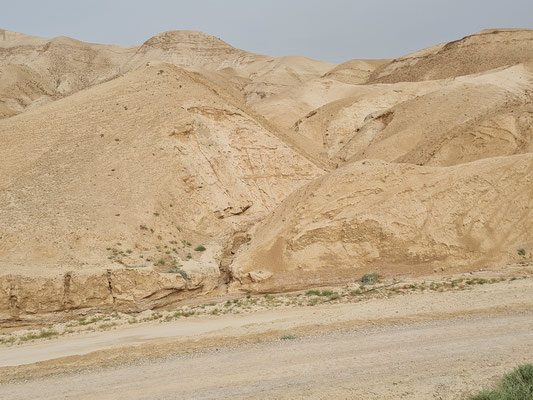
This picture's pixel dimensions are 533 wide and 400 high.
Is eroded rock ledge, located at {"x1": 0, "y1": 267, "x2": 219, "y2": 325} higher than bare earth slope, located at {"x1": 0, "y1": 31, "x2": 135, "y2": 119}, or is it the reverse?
bare earth slope, located at {"x1": 0, "y1": 31, "x2": 135, "y2": 119}

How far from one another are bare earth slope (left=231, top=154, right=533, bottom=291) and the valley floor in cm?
402

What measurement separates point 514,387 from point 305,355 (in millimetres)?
3313

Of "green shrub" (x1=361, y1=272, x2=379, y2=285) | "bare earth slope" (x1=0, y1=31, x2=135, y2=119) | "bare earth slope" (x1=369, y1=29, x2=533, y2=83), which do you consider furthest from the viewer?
"bare earth slope" (x1=0, y1=31, x2=135, y2=119)

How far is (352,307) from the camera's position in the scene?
466 inches

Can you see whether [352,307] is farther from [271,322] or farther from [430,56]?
[430,56]

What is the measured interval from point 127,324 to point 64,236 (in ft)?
16.1

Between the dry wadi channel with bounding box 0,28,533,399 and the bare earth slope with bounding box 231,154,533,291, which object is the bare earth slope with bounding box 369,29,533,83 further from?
the bare earth slope with bounding box 231,154,533,291

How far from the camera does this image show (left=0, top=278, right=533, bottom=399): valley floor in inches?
264

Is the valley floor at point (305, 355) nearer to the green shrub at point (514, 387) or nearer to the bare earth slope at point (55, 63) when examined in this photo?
the green shrub at point (514, 387)

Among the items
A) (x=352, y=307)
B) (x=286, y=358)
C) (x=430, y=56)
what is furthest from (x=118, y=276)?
(x=430, y=56)

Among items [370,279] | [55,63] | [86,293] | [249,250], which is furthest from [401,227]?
[55,63]

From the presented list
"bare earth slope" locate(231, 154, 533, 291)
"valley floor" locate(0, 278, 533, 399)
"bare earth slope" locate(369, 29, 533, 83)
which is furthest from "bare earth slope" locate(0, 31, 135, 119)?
"valley floor" locate(0, 278, 533, 399)

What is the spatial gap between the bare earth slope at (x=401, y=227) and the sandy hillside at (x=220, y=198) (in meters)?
0.04

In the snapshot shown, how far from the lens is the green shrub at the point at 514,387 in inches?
212
